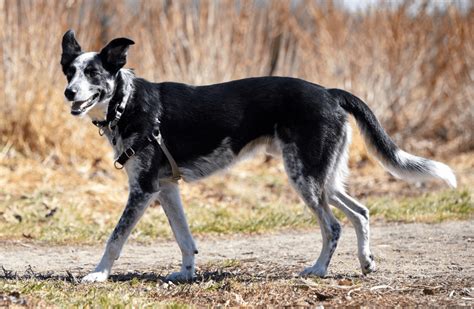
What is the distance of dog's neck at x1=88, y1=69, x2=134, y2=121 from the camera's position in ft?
16.8

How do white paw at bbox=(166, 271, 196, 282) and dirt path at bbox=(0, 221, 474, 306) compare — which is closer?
dirt path at bbox=(0, 221, 474, 306)

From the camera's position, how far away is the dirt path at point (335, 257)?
4836 millimetres

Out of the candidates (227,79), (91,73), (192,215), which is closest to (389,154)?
(91,73)

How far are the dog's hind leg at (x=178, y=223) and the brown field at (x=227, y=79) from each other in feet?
1.53

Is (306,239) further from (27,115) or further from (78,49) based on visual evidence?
(27,115)

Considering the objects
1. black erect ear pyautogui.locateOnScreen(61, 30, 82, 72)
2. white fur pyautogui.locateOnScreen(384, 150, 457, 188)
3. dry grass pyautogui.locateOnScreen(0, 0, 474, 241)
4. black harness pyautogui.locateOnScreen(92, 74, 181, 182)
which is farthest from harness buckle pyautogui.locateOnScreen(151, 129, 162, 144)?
dry grass pyautogui.locateOnScreen(0, 0, 474, 241)

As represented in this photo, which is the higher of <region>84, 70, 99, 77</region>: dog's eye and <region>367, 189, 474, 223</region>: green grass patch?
<region>84, 70, 99, 77</region>: dog's eye

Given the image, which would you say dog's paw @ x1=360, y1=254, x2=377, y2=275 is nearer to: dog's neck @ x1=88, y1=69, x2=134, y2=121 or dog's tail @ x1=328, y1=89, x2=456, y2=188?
dog's tail @ x1=328, y1=89, x2=456, y2=188

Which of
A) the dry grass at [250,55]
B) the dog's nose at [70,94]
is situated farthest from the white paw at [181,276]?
the dry grass at [250,55]

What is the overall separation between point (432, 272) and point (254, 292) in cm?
140

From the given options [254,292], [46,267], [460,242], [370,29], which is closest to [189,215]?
[46,267]

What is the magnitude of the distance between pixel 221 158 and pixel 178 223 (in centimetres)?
54

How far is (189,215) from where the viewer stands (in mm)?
7859

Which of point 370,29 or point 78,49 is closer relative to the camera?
point 78,49
